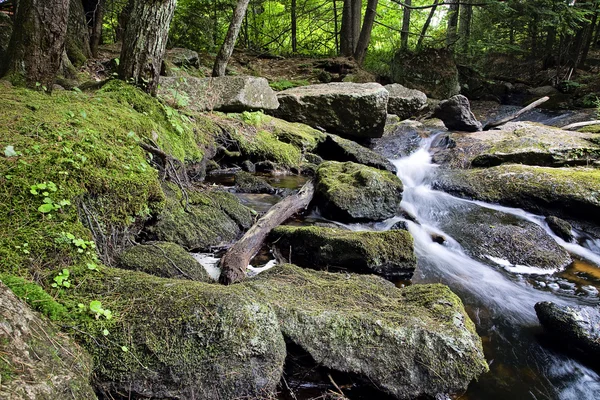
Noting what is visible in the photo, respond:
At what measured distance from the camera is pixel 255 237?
4449mm

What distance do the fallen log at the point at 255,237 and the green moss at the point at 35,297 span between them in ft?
5.03

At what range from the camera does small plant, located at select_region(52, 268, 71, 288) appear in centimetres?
225

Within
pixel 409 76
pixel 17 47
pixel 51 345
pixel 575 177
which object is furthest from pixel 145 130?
pixel 409 76

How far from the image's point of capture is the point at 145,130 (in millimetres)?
4320

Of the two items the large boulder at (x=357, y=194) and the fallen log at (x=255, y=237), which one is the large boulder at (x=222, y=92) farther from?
the fallen log at (x=255, y=237)

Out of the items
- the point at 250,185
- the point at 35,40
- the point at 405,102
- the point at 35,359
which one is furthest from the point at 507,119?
the point at 35,359

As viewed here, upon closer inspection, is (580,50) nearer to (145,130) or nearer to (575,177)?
(575,177)

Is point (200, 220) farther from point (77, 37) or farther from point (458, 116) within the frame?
point (458, 116)

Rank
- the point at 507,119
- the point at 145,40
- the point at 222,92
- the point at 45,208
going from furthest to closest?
the point at 507,119
the point at 222,92
the point at 145,40
the point at 45,208

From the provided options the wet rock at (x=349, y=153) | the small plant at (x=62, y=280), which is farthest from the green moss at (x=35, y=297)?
Answer: the wet rock at (x=349, y=153)

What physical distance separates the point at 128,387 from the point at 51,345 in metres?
0.46

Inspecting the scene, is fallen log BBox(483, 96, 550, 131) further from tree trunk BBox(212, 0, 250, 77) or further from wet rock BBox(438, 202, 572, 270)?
tree trunk BBox(212, 0, 250, 77)

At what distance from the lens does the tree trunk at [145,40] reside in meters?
4.77

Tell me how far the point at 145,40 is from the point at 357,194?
12.0 ft
